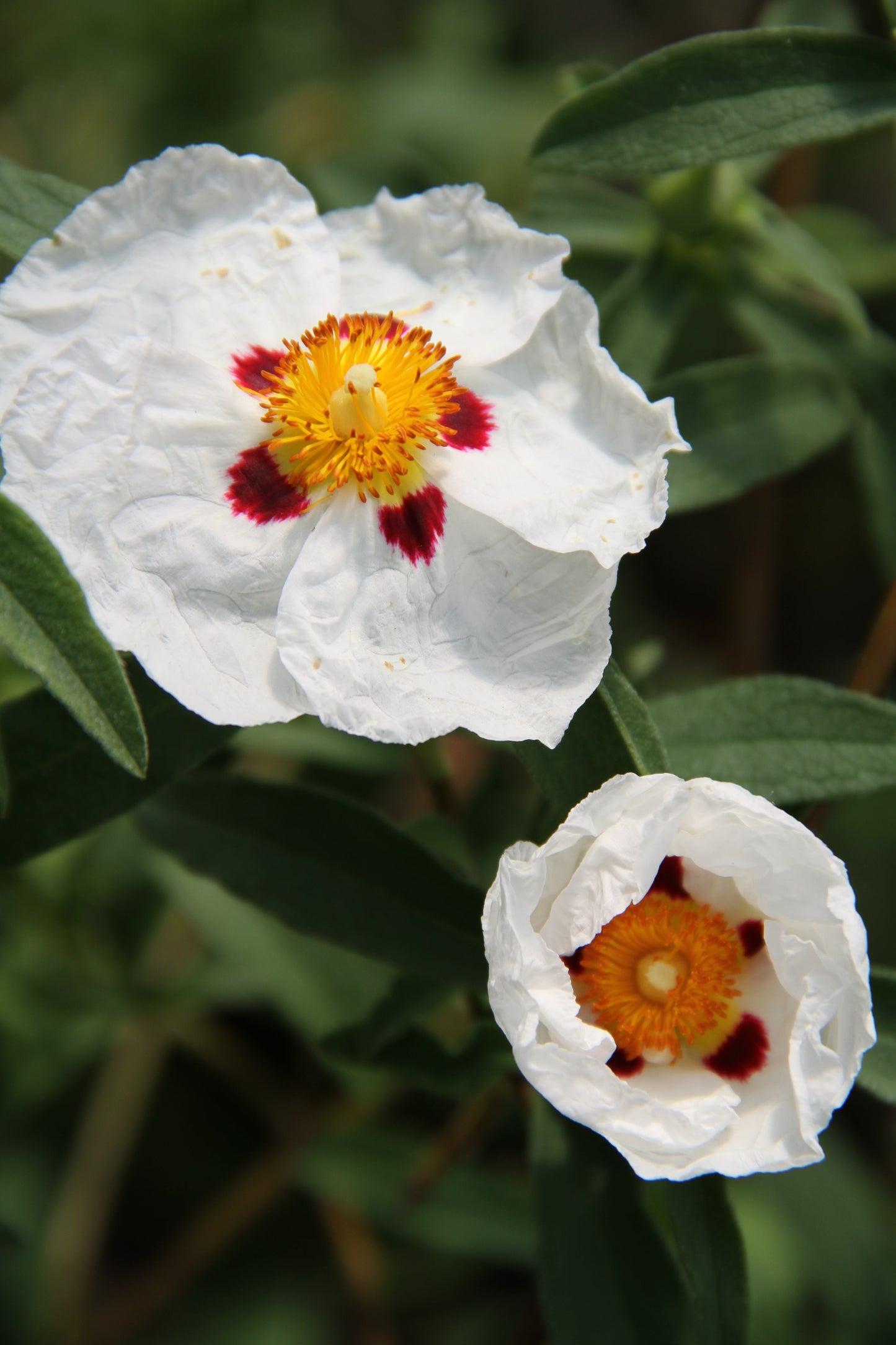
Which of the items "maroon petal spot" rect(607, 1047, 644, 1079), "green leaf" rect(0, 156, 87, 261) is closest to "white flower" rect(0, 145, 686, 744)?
"green leaf" rect(0, 156, 87, 261)

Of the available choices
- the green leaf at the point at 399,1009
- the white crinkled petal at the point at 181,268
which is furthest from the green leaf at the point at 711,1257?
the white crinkled petal at the point at 181,268

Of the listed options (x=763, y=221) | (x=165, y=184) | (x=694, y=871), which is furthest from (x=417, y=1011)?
(x=763, y=221)

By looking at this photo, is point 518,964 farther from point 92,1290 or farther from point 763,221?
point 92,1290

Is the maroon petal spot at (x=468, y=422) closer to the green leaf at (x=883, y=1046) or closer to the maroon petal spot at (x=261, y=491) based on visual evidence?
the maroon petal spot at (x=261, y=491)

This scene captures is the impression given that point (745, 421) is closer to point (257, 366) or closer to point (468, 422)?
point (468, 422)

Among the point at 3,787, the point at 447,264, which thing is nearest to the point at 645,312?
the point at 447,264

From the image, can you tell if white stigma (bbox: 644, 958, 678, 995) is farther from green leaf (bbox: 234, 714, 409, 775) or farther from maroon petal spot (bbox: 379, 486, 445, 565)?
green leaf (bbox: 234, 714, 409, 775)
